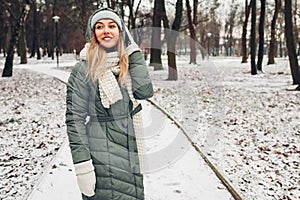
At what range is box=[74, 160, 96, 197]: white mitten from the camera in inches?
106

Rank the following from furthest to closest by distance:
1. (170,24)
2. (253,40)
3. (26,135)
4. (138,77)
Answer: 1. (170,24)
2. (253,40)
3. (26,135)
4. (138,77)

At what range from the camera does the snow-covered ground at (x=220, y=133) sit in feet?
17.6

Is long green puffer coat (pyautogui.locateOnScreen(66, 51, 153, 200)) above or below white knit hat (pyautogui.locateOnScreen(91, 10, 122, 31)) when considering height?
below

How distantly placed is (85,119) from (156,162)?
11.5 feet

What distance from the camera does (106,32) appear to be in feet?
9.07

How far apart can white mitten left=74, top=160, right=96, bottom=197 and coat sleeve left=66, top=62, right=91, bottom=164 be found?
4 cm

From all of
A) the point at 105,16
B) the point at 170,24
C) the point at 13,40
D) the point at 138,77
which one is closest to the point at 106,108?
the point at 138,77

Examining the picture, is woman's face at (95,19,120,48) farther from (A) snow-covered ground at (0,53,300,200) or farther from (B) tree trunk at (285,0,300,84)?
(B) tree trunk at (285,0,300,84)

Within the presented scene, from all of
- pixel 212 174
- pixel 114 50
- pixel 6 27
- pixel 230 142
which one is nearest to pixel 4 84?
pixel 230 142

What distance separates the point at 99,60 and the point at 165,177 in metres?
3.02

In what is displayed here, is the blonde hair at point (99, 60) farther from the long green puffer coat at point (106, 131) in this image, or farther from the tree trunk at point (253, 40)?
the tree trunk at point (253, 40)

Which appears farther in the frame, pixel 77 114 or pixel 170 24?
pixel 170 24

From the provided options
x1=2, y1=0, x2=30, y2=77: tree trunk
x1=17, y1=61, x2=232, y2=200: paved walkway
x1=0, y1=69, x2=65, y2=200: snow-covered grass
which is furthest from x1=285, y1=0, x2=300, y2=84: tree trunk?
x1=2, y1=0, x2=30, y2=77: tree trunk

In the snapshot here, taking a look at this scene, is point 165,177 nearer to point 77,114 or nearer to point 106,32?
point 77,114
